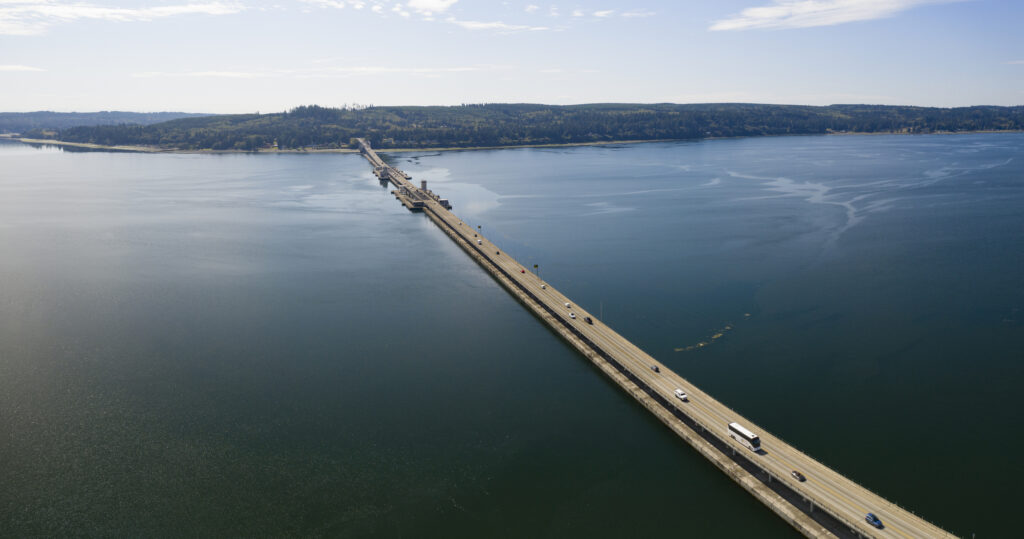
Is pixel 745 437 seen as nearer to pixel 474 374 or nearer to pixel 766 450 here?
pixel 766 450

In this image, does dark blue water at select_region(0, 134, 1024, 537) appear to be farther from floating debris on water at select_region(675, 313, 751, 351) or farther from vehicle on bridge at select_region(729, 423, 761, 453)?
vehicle on bridge at select_region(729, 423, 761, 453)

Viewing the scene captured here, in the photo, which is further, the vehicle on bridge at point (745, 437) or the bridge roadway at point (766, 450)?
the vehicle on bridge at point (745, 437)

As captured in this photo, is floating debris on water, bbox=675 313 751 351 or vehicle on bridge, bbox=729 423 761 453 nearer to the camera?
vehicle on bridge, bbox=729 423 761 453

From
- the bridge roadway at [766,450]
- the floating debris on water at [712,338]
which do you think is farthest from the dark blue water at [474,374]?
the bridge roadway at [766,450]

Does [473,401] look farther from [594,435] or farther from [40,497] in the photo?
[40,497]

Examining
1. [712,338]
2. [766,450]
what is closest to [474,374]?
[712,338]

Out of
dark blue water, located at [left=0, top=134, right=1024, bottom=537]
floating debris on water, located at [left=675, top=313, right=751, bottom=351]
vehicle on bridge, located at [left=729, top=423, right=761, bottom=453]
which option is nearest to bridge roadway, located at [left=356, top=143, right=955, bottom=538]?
vehicle on bridge, located at [left=729, top=423, right=761, bottom=453]

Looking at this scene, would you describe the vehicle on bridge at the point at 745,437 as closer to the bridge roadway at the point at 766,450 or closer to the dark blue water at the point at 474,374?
the bridge roadway at the point at 766,450
